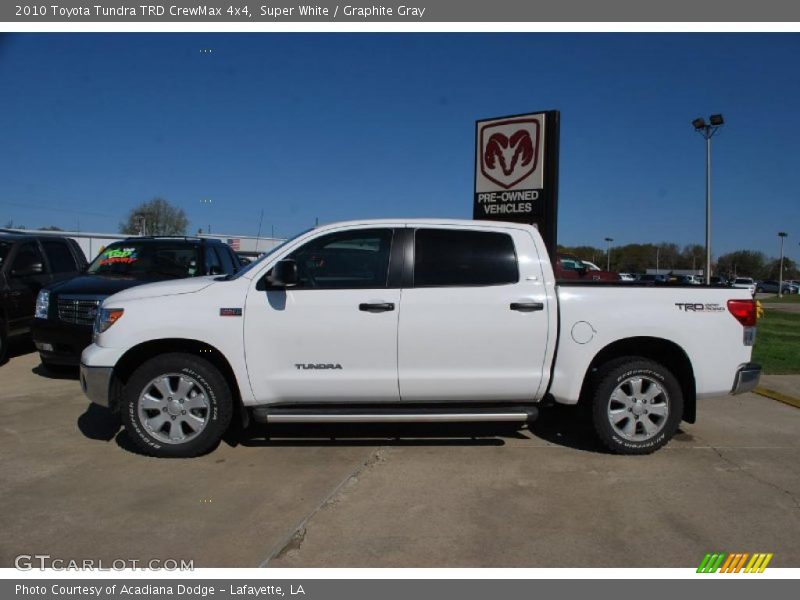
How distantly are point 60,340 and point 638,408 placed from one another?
257 inches

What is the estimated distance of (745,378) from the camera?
491 cm

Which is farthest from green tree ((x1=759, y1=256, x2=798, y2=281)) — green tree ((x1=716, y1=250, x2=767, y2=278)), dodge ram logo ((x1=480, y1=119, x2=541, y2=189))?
dodge ram logo ((x1=480, y1=119, x2=541, y2=189))

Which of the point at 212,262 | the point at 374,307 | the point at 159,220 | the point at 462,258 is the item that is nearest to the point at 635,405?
the point at 462,258

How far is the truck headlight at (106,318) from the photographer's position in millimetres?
4672

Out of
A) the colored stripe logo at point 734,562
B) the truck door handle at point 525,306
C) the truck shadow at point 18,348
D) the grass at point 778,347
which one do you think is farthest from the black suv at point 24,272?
the grass at point 778,347

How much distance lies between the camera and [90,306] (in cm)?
717

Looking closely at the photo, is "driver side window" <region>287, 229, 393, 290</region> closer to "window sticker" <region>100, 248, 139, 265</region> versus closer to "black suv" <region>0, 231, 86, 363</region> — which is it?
"window sticker" <region>100, 248, 139, 265</region>

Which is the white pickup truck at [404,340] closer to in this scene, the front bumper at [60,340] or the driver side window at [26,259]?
the front bumper at [60,340]

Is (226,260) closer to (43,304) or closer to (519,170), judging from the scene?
(43,304)

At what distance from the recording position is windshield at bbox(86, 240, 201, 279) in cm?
829

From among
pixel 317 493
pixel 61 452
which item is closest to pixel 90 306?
pixel 61 452

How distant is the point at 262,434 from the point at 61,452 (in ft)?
5.35

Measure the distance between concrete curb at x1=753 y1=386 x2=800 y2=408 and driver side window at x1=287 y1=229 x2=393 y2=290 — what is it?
208 inches
